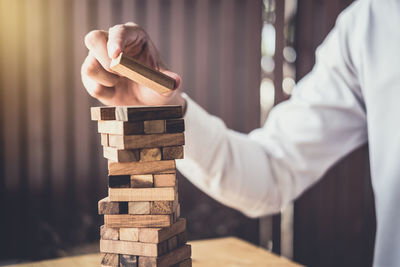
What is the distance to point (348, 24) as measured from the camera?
5.63 feet

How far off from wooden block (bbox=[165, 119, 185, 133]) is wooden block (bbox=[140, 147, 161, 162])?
5 cm

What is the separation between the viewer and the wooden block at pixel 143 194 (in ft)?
2.75

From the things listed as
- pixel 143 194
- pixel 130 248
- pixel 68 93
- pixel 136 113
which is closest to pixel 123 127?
pixel 136 113

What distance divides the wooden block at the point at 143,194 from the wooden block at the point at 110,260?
0.13 metres

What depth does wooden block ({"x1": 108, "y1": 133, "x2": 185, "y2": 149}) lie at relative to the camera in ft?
2.66

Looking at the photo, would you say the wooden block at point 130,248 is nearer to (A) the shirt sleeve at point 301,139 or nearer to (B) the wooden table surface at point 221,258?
(B) the wooden table surface at point 221,258

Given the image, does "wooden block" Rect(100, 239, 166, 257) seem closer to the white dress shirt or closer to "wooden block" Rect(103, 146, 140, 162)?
"wooden block" Rect(103, 146, 140, 162)

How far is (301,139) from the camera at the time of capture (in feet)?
5.82

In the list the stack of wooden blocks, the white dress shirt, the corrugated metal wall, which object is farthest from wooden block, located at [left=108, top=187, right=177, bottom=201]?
the corrugated metal wall

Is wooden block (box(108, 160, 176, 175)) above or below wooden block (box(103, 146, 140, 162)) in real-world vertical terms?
below

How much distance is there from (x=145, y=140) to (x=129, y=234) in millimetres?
202

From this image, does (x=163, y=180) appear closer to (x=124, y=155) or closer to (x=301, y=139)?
(x=124, y=155)

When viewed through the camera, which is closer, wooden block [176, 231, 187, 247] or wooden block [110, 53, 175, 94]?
wooden block [110, 53, 175, 94]

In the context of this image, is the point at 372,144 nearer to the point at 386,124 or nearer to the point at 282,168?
the point at 386,124
